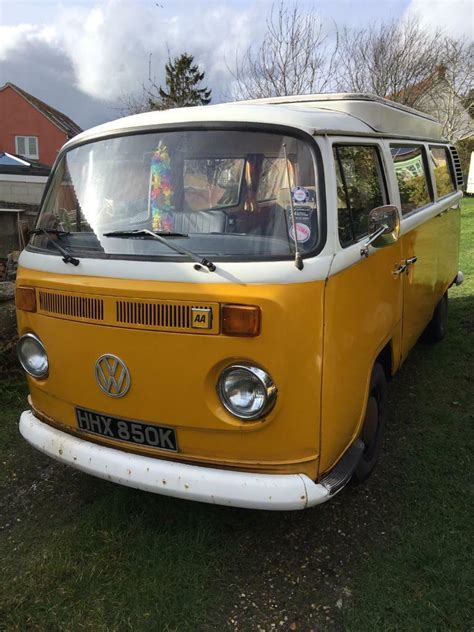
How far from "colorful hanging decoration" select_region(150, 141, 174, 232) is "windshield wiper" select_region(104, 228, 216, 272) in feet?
0.50

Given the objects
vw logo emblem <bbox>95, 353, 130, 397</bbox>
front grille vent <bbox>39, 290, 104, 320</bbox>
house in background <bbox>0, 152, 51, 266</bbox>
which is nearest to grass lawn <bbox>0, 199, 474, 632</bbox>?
vw logo emblem <bbox>95, 353, 130, 397</bbox>

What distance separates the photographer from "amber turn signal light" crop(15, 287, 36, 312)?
2777 millimetres

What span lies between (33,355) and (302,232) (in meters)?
1.58

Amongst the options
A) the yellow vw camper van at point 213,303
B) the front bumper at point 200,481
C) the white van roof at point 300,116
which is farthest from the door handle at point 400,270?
the front bumper at point 200,481

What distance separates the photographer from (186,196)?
110 inches

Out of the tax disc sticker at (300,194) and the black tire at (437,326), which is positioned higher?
the tax disc sticker at (300,194)

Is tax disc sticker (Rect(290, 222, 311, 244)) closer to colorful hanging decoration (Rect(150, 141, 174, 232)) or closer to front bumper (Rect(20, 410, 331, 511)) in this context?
colorful hanging decoration (Rect(150, 141, 174, 232))

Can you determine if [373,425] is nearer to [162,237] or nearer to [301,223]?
[301,223]

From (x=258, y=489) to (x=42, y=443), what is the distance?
4.04ft

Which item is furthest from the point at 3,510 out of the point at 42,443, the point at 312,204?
the point at 312,204

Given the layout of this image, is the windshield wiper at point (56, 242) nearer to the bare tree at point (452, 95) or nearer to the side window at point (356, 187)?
the side window at point (356, 187)

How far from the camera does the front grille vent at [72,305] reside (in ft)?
8.18

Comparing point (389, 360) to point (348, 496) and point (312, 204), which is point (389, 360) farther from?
point (312, 204)

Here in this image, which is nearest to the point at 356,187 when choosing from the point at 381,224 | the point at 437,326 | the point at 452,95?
the point at 381,224
